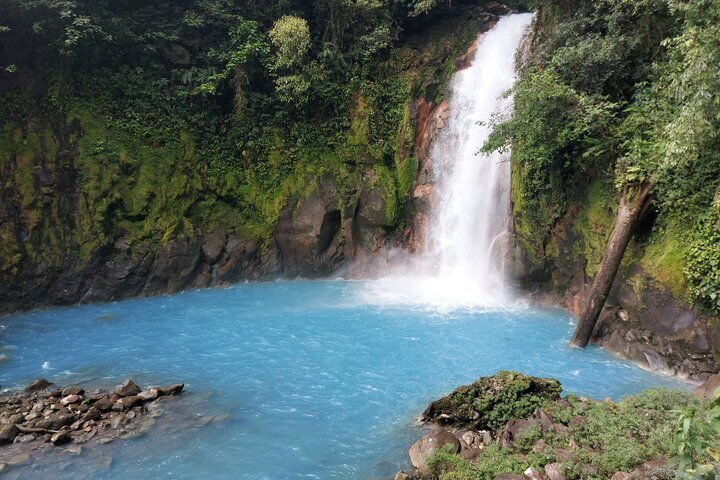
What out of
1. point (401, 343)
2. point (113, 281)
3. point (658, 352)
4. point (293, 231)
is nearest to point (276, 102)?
point (293, 231)

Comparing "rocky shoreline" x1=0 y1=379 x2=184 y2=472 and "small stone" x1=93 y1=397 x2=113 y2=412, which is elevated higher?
"small stone" x1=93 y1=397 x2=113 y2=412

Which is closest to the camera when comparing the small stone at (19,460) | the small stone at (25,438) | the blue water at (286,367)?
the small stone at (19,460)

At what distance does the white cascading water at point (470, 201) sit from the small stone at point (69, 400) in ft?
29.2

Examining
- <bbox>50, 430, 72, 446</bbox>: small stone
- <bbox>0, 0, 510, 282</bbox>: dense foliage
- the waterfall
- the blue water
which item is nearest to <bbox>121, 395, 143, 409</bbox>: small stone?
the blue water

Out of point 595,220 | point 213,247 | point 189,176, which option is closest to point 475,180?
point 595,220

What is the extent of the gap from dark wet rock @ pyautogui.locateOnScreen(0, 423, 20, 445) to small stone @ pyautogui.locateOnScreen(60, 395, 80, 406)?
84cm

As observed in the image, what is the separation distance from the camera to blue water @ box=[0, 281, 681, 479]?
23.7ft

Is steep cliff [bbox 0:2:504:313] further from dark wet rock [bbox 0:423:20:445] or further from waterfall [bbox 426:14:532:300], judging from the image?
dark wet rock [bbox 0:423:20:445]

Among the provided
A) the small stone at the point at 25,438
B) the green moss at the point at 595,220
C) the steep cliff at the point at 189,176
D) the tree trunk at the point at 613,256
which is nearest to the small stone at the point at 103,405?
the small stone at the point at 25,438

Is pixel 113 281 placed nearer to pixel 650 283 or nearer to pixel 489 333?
pixel 489 333

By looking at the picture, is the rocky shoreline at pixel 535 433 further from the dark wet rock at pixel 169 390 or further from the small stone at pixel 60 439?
the small stone at pixel 60 439

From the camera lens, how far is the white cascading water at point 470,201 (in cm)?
1557

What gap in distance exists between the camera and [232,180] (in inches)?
736

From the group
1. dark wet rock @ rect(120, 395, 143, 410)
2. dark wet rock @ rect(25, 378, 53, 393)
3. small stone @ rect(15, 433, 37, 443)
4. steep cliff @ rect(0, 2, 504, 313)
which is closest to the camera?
small stone @ rect(15, 433, 37, 443)
